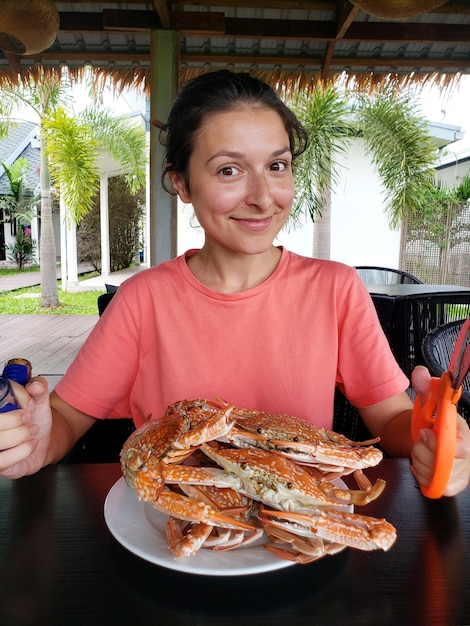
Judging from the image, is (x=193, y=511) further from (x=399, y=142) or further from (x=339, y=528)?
(x=399, y=142)

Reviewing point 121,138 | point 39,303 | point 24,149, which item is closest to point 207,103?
point 121,138

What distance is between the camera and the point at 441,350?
1941 mm

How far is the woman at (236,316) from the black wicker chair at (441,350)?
0.21m

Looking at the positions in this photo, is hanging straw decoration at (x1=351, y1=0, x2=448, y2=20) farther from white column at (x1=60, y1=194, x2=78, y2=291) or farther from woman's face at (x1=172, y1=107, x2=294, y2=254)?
white column at (x1=60, y1=194, x2=78, y2=291)

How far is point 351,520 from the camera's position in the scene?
0.83m

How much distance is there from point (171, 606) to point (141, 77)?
5.62 meters

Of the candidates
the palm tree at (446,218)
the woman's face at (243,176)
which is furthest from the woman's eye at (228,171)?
the palm tree at (446,218)

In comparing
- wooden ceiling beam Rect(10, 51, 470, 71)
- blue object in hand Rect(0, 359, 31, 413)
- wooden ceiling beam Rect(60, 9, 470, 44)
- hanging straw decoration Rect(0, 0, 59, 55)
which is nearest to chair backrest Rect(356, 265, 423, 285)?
wooden ceiling beam Rect(10, 51, 470, 71)

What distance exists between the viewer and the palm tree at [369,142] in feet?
24.0

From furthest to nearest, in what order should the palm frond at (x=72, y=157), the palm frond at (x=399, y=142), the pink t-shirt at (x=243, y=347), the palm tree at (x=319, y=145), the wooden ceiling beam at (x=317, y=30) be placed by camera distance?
the palm frond at (x=72, y=157), the palm frond at (x=399, y=142), the palm tree at (x=319, y=145), the wooden ceiling beam at (x=317, y=30), the pink t-shirt at (x=243, y=347)

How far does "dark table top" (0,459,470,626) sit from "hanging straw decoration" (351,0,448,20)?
131 inches

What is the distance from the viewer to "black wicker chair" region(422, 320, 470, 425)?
1.64 m

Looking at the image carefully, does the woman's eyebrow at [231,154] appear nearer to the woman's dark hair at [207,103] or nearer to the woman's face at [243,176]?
the woman's face at [243,176]

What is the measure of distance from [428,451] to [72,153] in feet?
32.7
